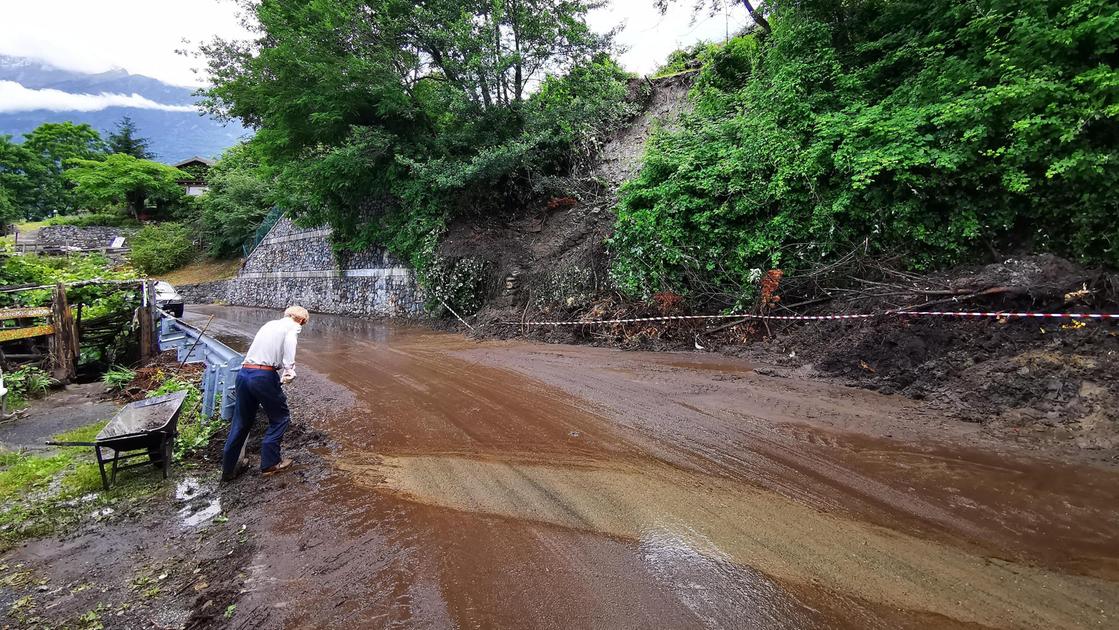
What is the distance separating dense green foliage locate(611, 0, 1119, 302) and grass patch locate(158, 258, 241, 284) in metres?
33.9

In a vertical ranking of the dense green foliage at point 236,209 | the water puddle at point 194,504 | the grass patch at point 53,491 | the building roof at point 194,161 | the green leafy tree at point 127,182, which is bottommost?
the grass patch at point 53,491

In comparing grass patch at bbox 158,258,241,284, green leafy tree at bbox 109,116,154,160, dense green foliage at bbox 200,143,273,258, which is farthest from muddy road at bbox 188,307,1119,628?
green leafy tree at bbox 109,116,154,160

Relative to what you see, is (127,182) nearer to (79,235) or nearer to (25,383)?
(79,235)

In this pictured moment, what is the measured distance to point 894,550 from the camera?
11.2 feet

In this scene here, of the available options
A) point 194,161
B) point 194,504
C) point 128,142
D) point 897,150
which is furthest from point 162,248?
point 897,150

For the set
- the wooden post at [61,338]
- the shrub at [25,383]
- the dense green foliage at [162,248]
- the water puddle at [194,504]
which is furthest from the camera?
the dense green foliage at [162,248]

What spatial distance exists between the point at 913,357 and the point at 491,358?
723cm

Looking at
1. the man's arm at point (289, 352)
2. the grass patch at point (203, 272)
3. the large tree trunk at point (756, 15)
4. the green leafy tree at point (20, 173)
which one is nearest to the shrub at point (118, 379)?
the man's arm at point (289, 352)

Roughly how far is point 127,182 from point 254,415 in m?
47.1

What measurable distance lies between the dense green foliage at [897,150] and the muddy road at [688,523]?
11.6ft

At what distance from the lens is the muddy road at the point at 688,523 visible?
3.00 meters

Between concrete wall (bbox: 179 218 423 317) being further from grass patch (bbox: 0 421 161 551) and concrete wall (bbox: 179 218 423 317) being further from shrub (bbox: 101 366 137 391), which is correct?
grass patch (bbox: 0 421 161 551)

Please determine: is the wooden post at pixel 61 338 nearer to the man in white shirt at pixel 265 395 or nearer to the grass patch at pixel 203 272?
the man in white shirt at pixel 265 395

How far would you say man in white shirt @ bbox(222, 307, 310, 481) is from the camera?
5.29 meters
